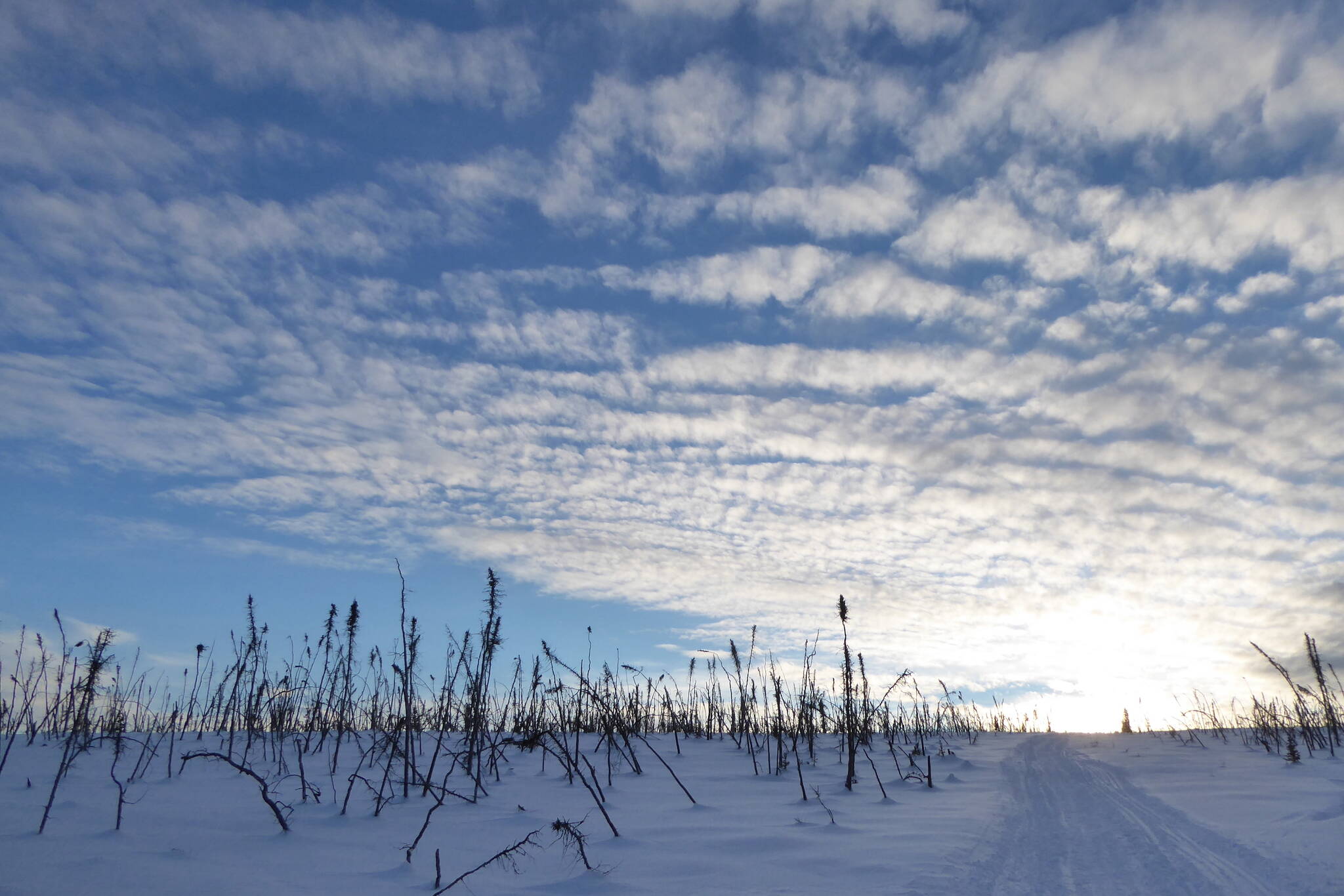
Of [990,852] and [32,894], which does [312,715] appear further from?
[990,852]

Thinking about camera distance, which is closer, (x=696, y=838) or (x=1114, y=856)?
(x=1114, y=856)

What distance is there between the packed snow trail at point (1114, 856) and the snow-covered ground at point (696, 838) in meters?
0.03

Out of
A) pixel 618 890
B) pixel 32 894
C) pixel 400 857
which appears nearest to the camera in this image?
pixel 32 894

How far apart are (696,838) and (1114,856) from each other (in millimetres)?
3267

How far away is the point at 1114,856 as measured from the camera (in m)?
5.59

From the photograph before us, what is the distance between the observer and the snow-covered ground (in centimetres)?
461

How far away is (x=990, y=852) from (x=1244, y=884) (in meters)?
1.61

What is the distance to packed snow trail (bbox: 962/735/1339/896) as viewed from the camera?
4699 mm

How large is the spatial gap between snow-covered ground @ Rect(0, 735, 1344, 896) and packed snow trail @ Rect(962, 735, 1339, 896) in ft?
0.08

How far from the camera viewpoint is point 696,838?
19.7 ft

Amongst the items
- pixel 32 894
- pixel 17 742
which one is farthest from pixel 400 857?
pixel 17 742

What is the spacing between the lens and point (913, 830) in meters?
6.47

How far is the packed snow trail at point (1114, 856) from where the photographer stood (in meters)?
4.70

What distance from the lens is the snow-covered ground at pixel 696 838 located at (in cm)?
461
